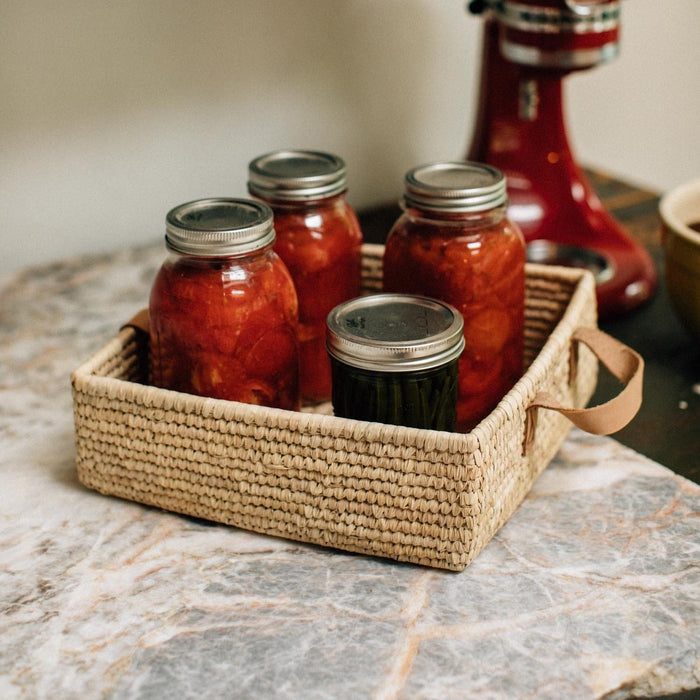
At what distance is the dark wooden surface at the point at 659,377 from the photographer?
3.05 feet

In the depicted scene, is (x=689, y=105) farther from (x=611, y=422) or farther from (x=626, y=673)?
(x=626, y=673)

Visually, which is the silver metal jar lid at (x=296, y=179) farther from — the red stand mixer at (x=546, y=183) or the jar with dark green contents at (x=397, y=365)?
the red stand mixer at (x=546, y=183)

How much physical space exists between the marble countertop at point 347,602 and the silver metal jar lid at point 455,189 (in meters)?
0.26

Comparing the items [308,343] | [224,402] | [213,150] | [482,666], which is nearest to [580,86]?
[213,150]

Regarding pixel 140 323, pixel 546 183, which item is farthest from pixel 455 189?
pixel 546 183

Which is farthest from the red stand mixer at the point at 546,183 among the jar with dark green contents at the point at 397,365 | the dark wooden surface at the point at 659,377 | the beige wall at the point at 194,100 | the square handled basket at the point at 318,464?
the jar with dark green contents at the point at 397,365

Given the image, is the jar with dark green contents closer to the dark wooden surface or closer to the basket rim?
the basket rim

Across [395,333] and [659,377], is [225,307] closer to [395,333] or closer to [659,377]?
[395,333]

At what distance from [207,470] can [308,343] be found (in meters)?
0.19

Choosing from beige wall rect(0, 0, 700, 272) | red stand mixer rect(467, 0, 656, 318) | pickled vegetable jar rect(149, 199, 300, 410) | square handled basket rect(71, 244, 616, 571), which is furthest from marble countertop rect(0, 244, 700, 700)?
beige wall rect(0, 0, 700, 272)

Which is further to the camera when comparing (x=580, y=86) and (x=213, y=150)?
(x=580, y=86)

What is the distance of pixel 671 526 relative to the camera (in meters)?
0.80

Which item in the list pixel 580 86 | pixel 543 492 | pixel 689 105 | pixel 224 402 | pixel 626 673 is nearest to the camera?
pixel 626 673

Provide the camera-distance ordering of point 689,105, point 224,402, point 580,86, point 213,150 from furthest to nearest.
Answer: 1. point 689,105
2. point 580,86
3. point 213,150
4. point 224,402
